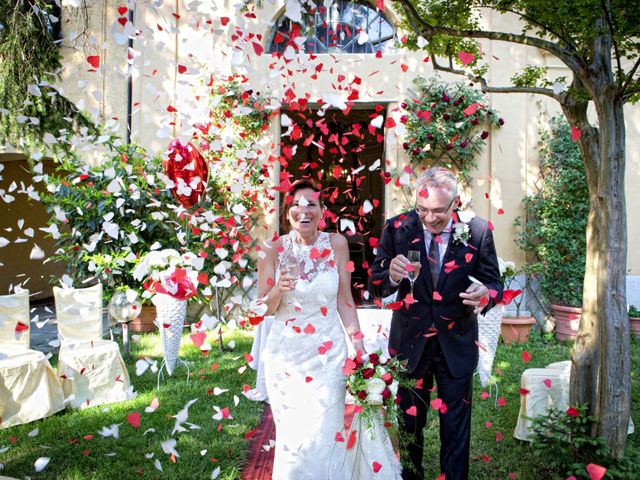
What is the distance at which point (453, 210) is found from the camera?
2.71 metres

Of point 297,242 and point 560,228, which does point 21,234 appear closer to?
point 297,242

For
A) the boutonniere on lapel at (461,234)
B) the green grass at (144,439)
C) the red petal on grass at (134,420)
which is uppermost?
the boutonniere on lapel at (461,234)

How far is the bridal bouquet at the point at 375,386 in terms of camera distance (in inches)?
97.2

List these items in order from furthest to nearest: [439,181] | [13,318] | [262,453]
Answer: [13,318]
[262,453]
[439,181]

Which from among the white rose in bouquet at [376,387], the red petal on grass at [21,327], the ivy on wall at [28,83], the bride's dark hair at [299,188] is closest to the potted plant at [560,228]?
the bride's dark hair at [299,188]

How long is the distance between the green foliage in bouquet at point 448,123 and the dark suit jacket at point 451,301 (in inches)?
189

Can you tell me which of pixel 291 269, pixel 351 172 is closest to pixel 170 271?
pixel 291 269

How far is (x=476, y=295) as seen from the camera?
2426mm

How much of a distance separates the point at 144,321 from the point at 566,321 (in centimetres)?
601

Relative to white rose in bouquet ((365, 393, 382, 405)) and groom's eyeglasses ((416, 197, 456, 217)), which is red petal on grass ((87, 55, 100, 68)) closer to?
groom's eyeglasses ((416, 197, 456, 217))

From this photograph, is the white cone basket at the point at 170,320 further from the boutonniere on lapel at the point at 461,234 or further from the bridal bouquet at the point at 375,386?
the boutonniere on lapel at the point at 461,234

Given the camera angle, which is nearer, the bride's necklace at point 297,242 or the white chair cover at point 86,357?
the bride's necklace at point 297,242

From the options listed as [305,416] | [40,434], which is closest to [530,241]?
[305,416]

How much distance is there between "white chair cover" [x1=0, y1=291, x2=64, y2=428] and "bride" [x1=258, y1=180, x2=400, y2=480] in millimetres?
2398
